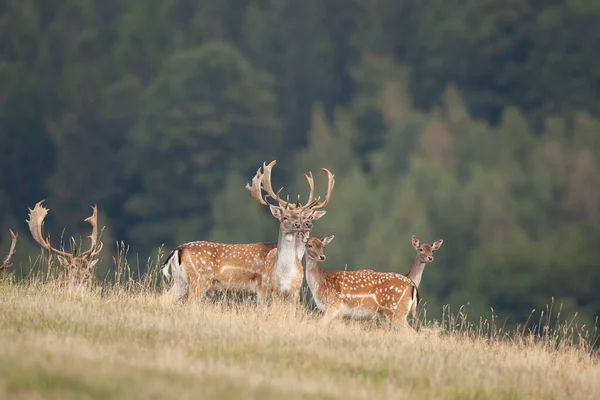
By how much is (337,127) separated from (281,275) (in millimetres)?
54554

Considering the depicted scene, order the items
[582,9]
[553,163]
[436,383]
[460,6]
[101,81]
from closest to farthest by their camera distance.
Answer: [436,383], [553,163], [582,9], [101,81], [460,6]

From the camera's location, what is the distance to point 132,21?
82000 mm

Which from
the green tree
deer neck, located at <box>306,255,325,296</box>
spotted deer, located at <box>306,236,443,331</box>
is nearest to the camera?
spotted deer, located at <box>306,236,443,331</box>

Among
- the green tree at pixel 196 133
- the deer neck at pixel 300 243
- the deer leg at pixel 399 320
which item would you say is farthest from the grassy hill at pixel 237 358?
the green tree at pixel 196 133

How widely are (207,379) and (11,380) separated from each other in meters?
1.19

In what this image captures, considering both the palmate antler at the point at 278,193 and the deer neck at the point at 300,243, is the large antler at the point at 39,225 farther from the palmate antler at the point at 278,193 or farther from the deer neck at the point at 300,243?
the deer neck at the point at 300,243

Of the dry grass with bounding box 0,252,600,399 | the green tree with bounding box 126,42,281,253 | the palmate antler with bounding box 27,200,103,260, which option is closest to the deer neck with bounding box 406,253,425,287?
the dry grass with bounding box 0,252,600,399

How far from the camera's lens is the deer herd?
566 inches

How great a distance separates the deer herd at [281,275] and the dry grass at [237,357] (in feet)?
2.29

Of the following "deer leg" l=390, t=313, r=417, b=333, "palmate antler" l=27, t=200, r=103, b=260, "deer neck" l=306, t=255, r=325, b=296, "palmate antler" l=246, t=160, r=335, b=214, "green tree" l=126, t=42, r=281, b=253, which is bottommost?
"deer leg" l=390, t=313, r=417, b=333

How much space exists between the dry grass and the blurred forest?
2775 centimetres

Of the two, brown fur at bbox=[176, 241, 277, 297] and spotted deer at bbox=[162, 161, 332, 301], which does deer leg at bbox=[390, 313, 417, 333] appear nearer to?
spotted deer at bbox=[162, 161, 332, 301]

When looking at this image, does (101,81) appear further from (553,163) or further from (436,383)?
(436,383)

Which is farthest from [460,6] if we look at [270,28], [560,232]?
[560,232]
